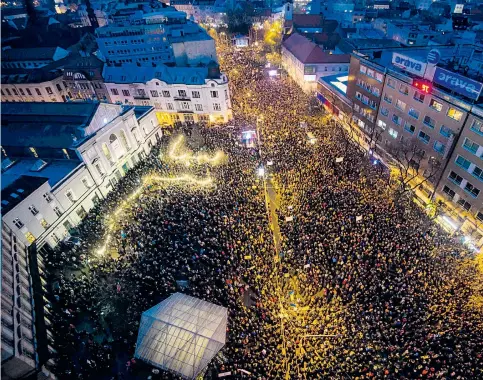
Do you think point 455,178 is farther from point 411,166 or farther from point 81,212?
point 81,212

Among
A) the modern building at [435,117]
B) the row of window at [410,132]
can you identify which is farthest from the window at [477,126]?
the row of window at [410,132]

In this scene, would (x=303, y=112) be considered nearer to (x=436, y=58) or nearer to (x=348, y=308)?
(x=436, y=58)

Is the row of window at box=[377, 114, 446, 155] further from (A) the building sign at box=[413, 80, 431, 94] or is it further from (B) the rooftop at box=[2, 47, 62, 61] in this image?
(B) the rooftop at box=[2, 47, 62, 61]

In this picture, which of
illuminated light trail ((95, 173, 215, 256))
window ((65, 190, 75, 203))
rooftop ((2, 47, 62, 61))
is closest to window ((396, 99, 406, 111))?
illuminated light trail ((95, 173, 215, 256))

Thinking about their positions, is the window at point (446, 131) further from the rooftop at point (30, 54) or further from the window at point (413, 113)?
the rooftop at point (30, 54)

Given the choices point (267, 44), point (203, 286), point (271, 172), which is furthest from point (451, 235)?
point (267, 44)

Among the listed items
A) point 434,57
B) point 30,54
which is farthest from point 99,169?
point 30,54

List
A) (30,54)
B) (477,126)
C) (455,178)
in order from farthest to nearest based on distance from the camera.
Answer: (30,54)
(455,178)
(477,126)
